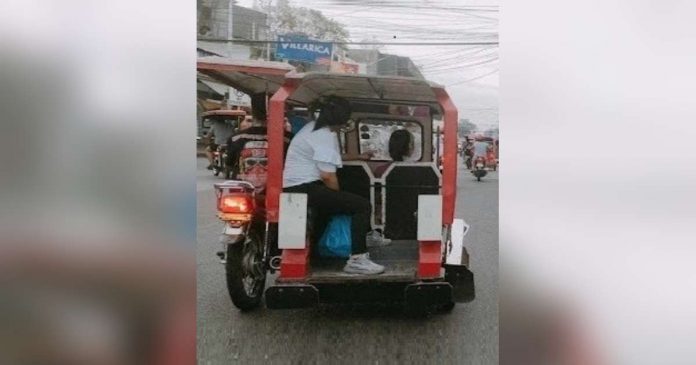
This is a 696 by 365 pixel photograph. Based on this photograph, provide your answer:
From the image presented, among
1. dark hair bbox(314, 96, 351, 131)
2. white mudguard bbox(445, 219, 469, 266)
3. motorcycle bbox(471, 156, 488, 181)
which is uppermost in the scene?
dark hair bbox(314, 96, 351, 131)

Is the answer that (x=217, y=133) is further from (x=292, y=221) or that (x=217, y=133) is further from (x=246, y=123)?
(x=292, y=221)

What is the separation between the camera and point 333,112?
160 centimetres

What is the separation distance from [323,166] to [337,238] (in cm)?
25

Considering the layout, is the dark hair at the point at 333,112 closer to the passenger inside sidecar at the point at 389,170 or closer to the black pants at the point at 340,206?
the passenger inside sidecar at the point at 389,170

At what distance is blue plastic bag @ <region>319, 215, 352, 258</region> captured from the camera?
167cm

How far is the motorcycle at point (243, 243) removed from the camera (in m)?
1.54

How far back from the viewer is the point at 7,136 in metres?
1.50

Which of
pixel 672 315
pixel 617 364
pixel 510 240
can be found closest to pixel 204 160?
pixel 510 240

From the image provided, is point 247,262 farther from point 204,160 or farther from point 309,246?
point 204,160

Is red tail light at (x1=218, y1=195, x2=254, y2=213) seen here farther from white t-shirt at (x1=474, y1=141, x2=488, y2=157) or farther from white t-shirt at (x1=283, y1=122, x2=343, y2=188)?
white t-shirt at (x1=474, y1=141, x2=488, y2=157)

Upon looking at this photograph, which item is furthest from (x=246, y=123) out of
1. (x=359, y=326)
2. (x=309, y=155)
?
(x=359, y=326)

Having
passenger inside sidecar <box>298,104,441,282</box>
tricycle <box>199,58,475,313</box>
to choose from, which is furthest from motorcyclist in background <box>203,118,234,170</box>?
passenger inside sidecar <box>298,104,441,282</box>

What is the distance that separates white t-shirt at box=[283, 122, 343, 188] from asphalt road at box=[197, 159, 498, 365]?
0.80ft

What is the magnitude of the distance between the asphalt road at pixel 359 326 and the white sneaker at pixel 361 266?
12 centimetres
